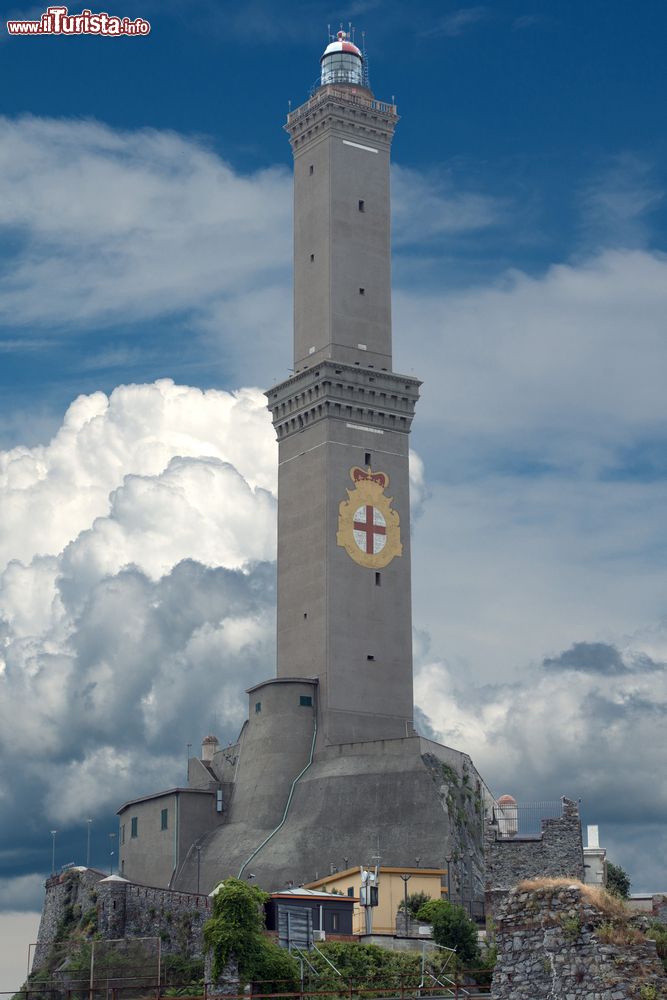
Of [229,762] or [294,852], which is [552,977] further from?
[229,762]

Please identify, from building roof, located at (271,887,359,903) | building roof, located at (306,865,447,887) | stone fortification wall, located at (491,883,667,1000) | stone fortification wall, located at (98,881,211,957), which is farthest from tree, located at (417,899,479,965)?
stone fortification wall, located at (491,883,667,1000)

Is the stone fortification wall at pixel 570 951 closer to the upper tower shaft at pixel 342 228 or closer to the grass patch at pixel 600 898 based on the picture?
the grass patch at pixel 600 898

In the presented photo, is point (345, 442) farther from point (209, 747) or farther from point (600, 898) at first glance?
point (600, 898)

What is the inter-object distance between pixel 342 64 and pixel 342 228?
1634 centimetres

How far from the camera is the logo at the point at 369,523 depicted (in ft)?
336

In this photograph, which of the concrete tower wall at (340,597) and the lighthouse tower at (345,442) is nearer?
the concrete tower wall at (340,597)

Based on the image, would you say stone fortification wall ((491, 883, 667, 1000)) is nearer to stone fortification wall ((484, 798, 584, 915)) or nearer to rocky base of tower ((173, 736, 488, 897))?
stone fortification wall ((484, 798, 584, 915))

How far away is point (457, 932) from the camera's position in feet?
227

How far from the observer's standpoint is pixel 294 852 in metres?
90.9

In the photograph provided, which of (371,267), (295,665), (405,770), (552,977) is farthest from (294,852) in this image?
(552,977)

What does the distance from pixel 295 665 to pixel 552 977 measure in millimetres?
74033

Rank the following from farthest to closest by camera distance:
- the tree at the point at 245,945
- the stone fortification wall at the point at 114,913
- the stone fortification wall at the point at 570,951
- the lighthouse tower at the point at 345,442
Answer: the lighthouse tower at the point at 345,442 → the stone fortification wall at the point at 114,913 → the tree at the point at 245,945 → the stone fortification wall at the point at 570,951

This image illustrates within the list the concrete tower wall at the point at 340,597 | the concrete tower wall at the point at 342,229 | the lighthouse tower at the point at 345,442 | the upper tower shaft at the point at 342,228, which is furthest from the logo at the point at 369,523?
the concrete tower wall at the point at 342,229

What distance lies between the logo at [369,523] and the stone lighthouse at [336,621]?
91 millimetres
